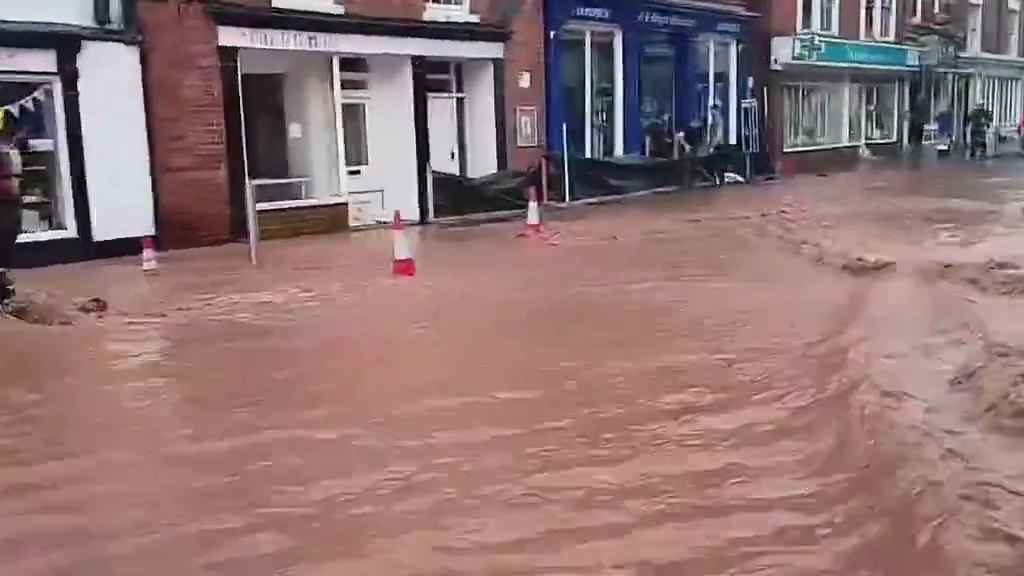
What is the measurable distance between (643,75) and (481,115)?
22.4 feet

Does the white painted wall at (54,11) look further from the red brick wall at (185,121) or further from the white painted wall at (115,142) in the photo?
the red brick wall at (185,121)

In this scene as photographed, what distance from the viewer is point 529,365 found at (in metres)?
7.86

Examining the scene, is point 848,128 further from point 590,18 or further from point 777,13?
point 590,18

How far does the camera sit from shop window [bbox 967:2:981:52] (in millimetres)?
46750

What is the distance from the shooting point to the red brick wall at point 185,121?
15570mm

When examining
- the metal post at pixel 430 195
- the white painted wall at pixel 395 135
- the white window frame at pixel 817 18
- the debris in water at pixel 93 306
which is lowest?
the debris in water at pixel 93 306

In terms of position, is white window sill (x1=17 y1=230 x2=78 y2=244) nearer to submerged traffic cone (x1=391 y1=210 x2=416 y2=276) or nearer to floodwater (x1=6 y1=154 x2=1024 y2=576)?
floodwater (x1=6 y1=154 x2=1024 y2=576)

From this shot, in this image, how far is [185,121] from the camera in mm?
15922

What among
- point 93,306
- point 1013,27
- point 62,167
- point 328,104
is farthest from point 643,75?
point 1013,27

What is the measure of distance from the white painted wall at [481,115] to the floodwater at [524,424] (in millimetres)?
9452

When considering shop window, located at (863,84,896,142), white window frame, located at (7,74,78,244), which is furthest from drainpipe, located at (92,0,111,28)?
shop window, located at (863,84,896,142)

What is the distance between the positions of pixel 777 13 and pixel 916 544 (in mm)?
30667

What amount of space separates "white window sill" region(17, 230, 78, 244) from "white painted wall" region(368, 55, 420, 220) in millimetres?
6089

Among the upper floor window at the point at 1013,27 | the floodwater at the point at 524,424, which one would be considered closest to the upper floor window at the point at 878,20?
the upper floor window at the point at 1013,27
